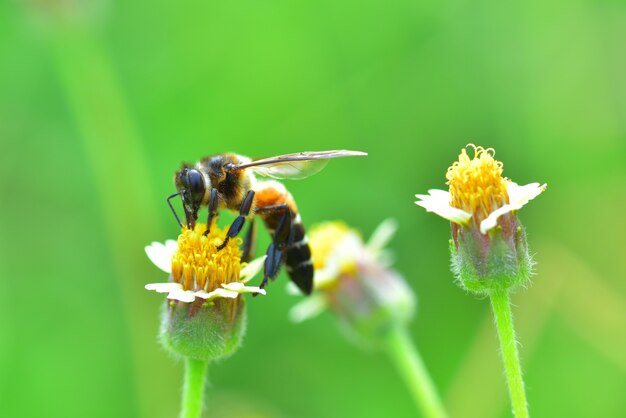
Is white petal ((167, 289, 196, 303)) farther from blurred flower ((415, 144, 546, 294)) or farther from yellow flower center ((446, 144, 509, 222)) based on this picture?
yellow flower center ((446, 144, 509, 222))

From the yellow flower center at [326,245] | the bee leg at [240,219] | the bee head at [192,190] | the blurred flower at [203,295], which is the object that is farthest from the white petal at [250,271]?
the yellow flower center at [326,245]

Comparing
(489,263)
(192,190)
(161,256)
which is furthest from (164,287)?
(489,263)

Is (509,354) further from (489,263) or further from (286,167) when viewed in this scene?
(286,167)

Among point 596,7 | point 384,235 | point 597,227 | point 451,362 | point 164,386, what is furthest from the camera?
point 596,7

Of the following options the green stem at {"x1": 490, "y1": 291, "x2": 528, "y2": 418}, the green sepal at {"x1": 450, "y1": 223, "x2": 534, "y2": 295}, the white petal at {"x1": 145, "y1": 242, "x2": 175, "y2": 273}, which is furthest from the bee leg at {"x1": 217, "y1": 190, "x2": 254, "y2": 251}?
the green stem at {"x1": 490, "y1": 291, "x2": 528, "y2": 418}

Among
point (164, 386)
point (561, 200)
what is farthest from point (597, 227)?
point (164, 386)

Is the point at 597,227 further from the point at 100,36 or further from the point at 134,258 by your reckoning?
the point at 100,36

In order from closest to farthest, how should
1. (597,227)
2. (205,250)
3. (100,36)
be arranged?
(205,250), (597,227), (100,36)

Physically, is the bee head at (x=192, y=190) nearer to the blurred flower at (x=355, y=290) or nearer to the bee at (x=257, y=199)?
the bee at (x=257, y=199)
